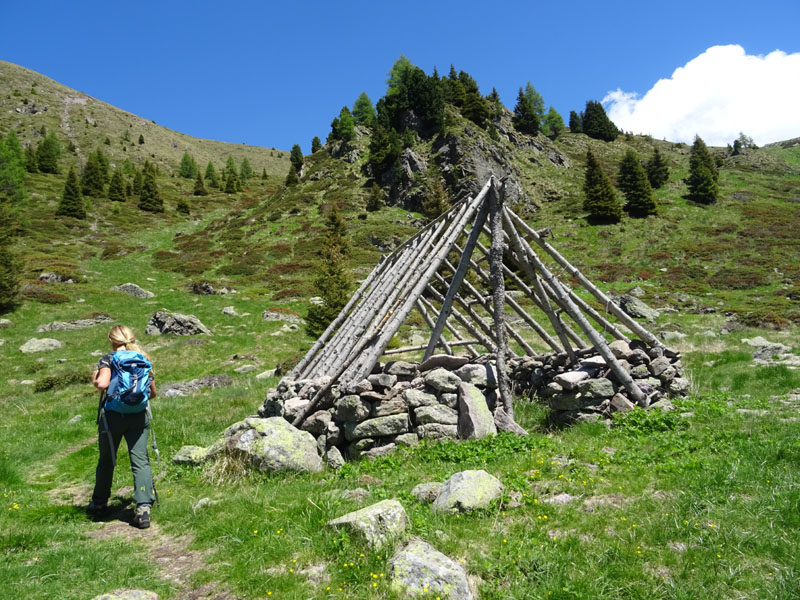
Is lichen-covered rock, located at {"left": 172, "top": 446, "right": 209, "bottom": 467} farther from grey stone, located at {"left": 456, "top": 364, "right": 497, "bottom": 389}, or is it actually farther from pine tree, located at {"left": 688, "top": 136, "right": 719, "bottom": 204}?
pine tree, located at {"left": 688, "top": 136, "right": 719, "bottom": 204}

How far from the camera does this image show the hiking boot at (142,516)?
5.95 m

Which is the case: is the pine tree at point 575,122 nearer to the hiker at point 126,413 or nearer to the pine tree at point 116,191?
the pine tree at point 116,191

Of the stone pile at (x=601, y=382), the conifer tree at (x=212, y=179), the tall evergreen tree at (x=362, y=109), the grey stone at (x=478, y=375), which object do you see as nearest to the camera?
the stone pile at (x=601, y=382)

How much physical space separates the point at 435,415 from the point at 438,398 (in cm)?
51

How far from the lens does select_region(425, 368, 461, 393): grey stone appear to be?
905 centimetres

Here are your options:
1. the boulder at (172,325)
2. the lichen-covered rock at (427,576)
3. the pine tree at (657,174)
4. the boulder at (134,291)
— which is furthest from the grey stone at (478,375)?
the pine tree at (657,174)

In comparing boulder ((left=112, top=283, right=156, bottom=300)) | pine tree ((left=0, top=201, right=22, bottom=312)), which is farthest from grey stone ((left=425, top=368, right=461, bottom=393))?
boulder ((left=112, top=283, right=156, bottom=300))

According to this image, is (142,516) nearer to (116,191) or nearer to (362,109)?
(116,191)

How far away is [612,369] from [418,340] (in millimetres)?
16118

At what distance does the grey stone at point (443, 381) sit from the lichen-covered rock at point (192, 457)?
4.92m

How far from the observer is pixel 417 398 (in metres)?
8.84

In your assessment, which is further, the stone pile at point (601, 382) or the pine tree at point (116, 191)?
the pine tree at point (116, 191)

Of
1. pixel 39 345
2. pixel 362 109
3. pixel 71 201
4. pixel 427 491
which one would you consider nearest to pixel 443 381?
pixel 427 491

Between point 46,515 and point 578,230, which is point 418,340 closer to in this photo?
point 46,515
